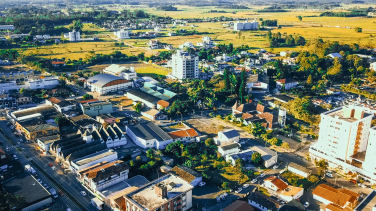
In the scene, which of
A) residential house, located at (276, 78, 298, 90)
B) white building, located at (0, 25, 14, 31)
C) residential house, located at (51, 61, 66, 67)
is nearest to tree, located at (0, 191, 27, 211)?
residential house, located at (276, 78, 298, 90)

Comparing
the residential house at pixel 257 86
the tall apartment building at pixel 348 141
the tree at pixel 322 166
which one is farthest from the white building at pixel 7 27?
the tree at pixel 322 166

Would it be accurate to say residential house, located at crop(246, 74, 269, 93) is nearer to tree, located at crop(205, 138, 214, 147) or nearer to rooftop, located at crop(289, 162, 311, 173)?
tree, located at crop(205, 138, 214, 147)

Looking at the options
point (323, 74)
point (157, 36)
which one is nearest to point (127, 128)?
point (323, 74)

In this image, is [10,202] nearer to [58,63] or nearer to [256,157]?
[256,157]

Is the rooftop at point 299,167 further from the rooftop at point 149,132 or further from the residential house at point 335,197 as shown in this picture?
the rooftop at point 149,132

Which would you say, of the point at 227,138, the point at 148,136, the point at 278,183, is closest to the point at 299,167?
the point at 278,183

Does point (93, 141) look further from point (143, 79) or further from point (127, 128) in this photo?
point (143, 79)
